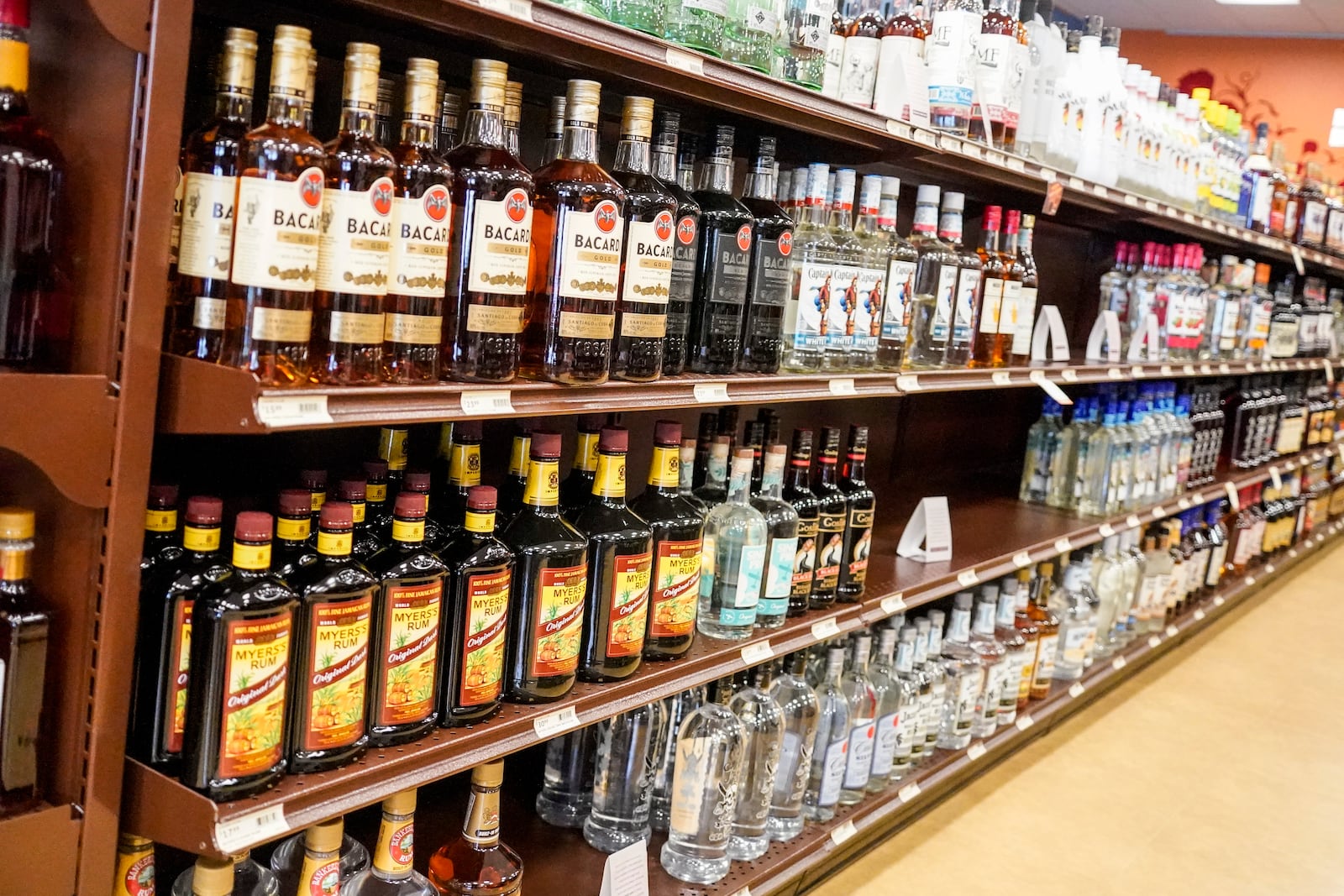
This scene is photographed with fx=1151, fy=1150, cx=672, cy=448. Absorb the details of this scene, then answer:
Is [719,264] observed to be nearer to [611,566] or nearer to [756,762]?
[611,566]

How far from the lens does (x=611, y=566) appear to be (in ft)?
6.27

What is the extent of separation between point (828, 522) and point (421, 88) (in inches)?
54.3

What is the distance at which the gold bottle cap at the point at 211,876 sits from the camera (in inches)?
57.0

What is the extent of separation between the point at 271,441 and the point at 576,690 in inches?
25.0

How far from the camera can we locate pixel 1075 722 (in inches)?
157

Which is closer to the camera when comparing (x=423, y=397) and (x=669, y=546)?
(x=423, y=397)

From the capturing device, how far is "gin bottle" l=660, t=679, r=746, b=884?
2.24 m

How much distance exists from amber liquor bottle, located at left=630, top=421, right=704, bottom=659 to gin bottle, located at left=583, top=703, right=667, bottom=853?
0.87 ft

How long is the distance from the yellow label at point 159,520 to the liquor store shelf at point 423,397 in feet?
0.39

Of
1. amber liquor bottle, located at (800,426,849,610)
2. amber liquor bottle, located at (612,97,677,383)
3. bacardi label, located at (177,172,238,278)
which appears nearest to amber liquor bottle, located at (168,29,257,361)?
bacardi label, located at (177,172,238,278)

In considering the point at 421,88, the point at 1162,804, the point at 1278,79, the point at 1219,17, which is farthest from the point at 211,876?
the point at 1278,79

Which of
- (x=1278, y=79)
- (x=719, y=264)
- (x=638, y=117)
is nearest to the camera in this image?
(x=638, y=117)

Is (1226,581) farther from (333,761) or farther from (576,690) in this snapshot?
(333,761)

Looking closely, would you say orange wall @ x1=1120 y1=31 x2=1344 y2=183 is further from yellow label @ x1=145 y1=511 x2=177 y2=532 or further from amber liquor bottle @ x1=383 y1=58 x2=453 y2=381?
yellow label @ x1=145 y1=511 x2=177 y2=532
